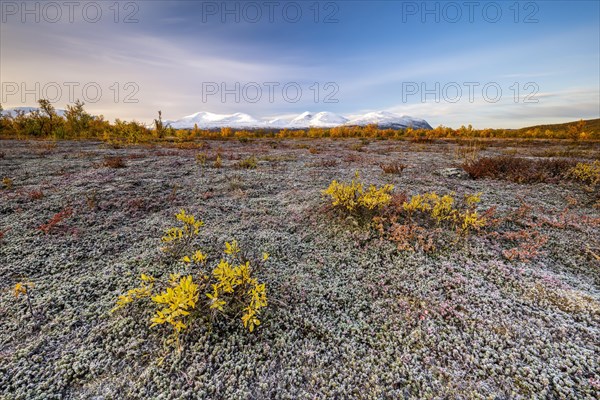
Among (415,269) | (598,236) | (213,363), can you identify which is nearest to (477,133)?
(598,236)

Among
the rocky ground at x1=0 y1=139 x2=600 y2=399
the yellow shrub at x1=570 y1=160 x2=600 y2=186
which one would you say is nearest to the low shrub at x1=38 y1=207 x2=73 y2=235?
the rocky ground at x1=0 y1=139 x2=600 y2=399

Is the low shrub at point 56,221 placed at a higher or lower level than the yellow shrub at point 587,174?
lower

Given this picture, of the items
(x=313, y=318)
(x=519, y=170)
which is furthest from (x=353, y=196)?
(x=519, y=170)

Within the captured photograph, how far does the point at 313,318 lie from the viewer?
3.38 meters

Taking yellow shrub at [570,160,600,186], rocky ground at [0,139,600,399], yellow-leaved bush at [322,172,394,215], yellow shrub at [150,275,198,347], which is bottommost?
rocky ground at [0,139,600,399]

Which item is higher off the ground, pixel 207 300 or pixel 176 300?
pixel 176 300

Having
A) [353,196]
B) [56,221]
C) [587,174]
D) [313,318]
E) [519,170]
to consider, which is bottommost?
[313,318]

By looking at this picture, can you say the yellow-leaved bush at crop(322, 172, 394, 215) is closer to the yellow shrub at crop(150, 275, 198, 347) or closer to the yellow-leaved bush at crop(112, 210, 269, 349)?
the yellow-leaved bush at crop(112, 210, 269, 349)

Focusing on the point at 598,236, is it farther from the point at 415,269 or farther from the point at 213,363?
the point at 213,363

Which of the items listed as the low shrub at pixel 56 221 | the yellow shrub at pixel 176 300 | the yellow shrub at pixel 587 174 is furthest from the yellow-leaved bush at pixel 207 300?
the yellow shrub at pixel 587 174

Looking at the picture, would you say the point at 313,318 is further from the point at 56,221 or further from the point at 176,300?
the point at 56,221

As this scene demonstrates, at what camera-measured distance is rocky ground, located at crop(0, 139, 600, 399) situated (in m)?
2.56

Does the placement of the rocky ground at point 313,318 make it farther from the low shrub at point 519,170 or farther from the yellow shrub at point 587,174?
the low shrub at point 519,170

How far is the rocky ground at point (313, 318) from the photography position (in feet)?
8.39
